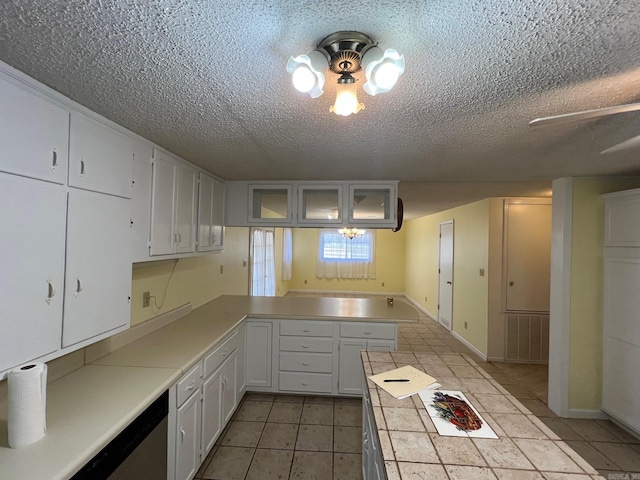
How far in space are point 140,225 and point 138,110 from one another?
0.69 metres

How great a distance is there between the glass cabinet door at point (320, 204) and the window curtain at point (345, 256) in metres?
5.61

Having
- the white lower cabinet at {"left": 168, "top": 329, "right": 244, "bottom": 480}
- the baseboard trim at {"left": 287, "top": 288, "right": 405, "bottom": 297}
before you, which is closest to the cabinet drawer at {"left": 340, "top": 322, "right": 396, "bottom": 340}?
the white lower cabinet at {"left": 168, "top": 329, "right": 244, "bottom": 480}

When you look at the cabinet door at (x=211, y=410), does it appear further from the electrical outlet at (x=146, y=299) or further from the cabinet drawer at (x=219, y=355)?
the electrical outlet at (x=146, y=299)

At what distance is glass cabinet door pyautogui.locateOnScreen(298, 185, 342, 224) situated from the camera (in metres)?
3.02

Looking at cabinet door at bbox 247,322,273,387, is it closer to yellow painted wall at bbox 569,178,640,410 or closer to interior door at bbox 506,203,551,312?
yellow painted wall at bbox 569,178,640,410

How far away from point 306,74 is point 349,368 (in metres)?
2.80

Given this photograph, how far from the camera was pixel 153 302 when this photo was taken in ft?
7.65

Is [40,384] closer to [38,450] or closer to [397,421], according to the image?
[38,450]

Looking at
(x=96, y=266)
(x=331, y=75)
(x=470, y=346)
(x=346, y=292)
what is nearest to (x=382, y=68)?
(x=331, y=75)

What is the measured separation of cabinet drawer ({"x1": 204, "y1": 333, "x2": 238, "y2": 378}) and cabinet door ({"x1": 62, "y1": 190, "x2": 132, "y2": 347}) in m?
0.64

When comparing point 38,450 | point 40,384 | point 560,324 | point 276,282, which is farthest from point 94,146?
point 276,282

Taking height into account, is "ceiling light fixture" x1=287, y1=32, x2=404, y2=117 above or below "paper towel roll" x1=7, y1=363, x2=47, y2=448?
above

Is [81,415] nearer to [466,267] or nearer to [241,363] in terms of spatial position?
[241,363]

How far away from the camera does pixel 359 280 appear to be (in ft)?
28.7
